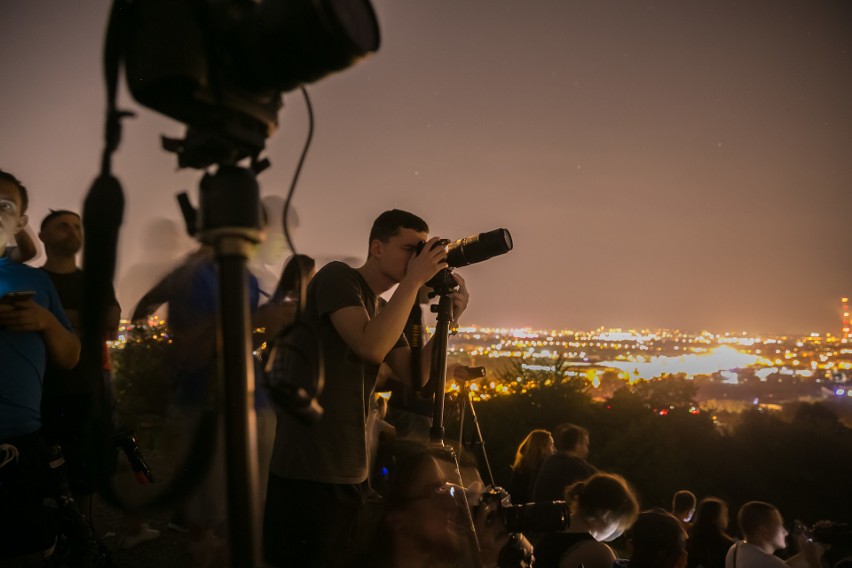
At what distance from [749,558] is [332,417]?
10.2ft

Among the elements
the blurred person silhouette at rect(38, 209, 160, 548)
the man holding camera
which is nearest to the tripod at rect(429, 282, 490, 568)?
the man holding camera

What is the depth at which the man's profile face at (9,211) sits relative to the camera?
1.79 m

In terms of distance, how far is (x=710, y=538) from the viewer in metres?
4.26

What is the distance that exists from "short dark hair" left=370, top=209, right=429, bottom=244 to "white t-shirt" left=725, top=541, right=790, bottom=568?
3.06 m

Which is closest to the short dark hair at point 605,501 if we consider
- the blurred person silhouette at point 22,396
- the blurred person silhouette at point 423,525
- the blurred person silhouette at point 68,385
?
the blurred person silhouette at point 423,525

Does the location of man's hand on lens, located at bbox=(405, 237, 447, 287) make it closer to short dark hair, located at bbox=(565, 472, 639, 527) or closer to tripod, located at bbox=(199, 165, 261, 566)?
tripod, located at bbox=(199, 165, 261, 566)

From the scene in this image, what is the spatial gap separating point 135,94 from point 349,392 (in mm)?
1334

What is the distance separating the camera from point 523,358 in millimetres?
9836

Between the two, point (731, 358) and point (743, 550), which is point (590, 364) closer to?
point (743, 550)

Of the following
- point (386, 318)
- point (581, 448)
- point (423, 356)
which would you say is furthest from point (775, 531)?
point (386, 318)

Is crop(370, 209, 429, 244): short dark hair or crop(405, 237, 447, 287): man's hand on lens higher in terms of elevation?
crop(370, 209, 429, 244): short dark hair

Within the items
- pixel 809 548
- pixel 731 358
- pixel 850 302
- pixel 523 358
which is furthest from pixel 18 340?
pixel 850 302

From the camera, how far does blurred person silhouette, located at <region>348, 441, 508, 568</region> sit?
1994 millimetres

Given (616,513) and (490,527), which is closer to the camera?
(490,527)
